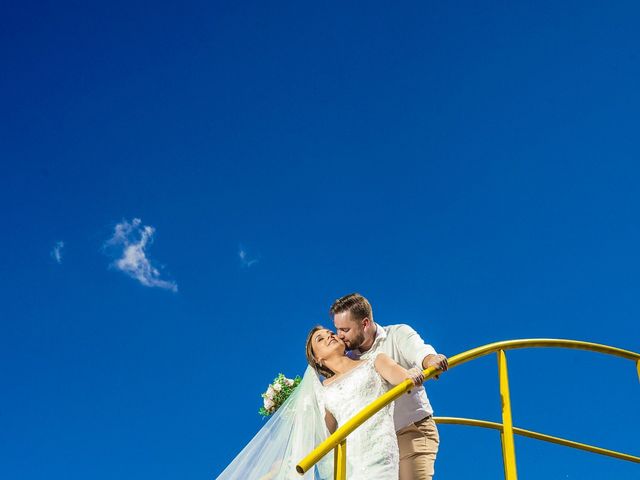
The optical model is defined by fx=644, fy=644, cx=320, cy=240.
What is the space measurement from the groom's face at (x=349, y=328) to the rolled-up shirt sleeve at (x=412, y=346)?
0.23 metres

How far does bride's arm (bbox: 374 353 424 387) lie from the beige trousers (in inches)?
14.5

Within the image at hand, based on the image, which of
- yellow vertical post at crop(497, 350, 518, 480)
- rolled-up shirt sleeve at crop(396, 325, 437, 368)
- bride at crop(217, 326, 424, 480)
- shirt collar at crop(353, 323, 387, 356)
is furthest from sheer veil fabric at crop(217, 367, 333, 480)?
yellow vertical post at crop(497, 350, 518, 480)

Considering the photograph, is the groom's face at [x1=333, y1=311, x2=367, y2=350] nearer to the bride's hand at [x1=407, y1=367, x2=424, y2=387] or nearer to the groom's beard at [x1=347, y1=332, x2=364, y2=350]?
the groom's beard at [x1=347, y1=332, x2=364, y2=350]

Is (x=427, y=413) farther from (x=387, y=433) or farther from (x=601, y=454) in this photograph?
(x=601, y=454)

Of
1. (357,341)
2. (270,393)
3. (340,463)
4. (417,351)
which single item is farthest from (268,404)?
Result: (340,463)

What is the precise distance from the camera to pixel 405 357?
3770 millimetres

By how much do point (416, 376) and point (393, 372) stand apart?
0.17 meters

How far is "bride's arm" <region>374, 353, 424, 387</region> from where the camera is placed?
11.2ft

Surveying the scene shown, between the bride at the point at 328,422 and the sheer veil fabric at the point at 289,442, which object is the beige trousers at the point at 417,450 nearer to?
the bride at the point at 328,422

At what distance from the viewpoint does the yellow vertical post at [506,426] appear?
3639 millimetres

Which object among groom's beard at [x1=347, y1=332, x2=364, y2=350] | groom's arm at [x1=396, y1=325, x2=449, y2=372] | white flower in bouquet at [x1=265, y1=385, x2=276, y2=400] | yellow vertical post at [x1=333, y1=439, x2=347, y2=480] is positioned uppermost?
white flower in bouquet at [x1=265, y1=385, x2=276, y2=400]

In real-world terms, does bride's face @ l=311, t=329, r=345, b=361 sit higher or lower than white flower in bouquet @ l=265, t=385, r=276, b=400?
lower

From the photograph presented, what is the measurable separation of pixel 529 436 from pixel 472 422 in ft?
1.67

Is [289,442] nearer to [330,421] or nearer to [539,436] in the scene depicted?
[330,421]
